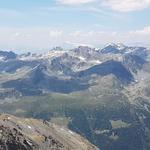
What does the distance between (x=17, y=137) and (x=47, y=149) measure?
3155 cm

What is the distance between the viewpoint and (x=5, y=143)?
159 metres

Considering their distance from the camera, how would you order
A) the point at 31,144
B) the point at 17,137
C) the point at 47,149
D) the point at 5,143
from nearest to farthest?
1. the point at 5,143
2. the point at 17,137
3. the point at 31,144
4. the point at 47,149

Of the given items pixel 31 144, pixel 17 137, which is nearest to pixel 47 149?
pixel 31 144

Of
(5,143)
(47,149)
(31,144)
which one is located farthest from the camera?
(47,149)

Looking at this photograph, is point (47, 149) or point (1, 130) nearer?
point (1, 130)

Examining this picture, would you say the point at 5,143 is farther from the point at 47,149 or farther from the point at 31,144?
the point at 47,149

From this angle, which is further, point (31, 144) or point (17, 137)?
point (31, 144)

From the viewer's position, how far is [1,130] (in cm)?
16675

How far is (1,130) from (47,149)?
37.5 m

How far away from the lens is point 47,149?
19838 cm

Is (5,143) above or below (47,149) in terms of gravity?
above

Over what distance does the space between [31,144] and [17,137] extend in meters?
13.3

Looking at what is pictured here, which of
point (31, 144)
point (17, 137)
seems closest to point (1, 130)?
point (17, 137)

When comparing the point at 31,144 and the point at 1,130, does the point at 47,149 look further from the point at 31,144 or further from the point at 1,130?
the point at 1,130
